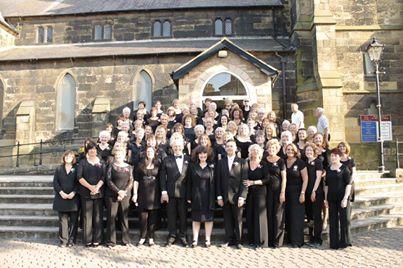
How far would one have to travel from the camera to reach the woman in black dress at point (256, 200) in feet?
22.4

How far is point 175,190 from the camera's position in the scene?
277 inches

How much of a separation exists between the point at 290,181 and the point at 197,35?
583 inches

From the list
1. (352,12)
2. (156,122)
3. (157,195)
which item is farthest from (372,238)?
(352,12)

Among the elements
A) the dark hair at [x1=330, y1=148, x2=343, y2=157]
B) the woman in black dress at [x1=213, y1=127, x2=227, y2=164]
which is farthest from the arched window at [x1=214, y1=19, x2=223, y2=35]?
the dark hair at [x1=330, y1=148, x2=343, y2=157]

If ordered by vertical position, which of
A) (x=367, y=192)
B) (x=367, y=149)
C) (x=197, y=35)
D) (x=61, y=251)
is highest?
(x=197, y=35)

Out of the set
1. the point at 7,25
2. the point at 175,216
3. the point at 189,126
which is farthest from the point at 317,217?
the point at 7,25

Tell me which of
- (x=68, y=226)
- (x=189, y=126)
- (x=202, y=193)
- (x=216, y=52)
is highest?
(x=216, y=52)

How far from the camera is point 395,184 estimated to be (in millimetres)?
11367

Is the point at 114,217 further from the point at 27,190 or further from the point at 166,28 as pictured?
the point at 166,28

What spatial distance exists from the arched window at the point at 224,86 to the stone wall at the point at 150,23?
5696mm

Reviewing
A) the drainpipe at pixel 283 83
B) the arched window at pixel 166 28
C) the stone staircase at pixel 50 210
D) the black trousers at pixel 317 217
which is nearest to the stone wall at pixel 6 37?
the arched window at pixel 166 28

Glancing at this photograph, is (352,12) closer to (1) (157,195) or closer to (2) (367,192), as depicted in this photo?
(2) (367,192)

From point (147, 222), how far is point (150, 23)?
1553 centimetres

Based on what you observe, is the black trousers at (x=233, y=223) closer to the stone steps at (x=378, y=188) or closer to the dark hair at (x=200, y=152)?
the dark hair at (x=200, y=152)
